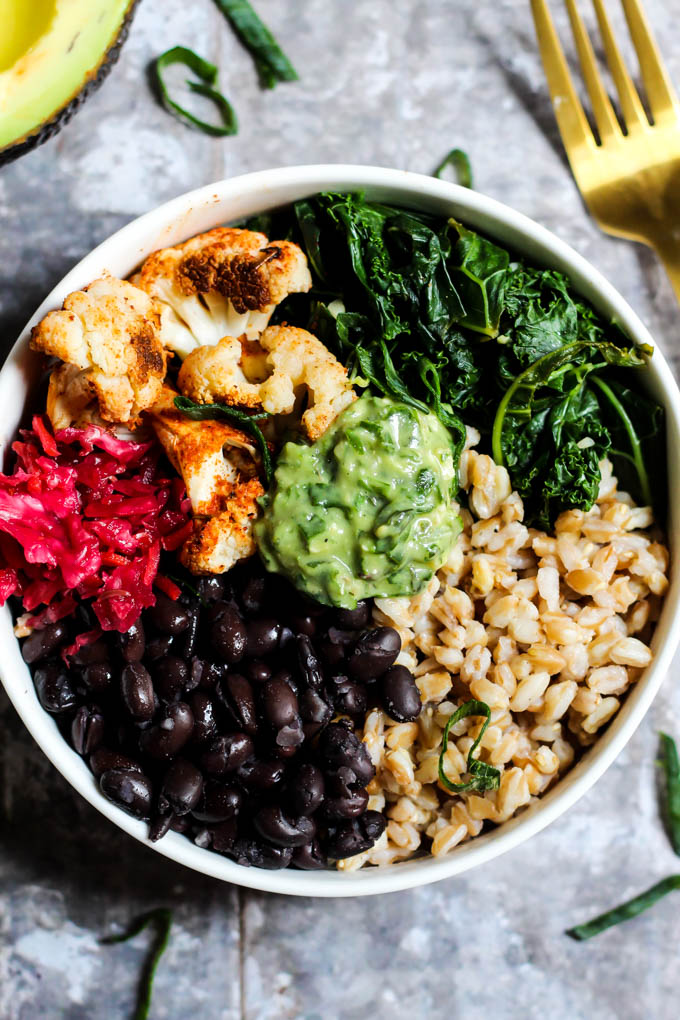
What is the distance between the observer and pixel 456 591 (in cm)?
218

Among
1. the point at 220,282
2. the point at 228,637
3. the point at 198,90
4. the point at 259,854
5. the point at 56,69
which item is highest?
the point at 56,69

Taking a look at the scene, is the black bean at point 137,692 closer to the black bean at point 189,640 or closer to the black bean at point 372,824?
the black bean at point 189,640

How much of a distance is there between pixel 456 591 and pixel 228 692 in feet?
1.99

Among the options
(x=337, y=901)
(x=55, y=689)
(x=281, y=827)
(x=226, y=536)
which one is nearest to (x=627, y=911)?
(x=337, y=901)

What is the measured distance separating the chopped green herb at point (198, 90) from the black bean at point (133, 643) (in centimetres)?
150

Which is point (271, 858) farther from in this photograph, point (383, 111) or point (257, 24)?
point (257, 24)

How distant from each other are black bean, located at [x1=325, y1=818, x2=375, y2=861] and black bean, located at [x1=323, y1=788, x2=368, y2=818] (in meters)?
0.04

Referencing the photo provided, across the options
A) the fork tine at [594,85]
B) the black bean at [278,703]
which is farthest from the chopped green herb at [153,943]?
the fork tine at [594,85]

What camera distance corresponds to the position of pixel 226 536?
2.01m

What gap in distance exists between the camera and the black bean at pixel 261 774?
2.04 m

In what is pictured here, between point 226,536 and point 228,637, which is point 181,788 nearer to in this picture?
point 228,637

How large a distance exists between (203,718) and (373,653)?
0.42 m

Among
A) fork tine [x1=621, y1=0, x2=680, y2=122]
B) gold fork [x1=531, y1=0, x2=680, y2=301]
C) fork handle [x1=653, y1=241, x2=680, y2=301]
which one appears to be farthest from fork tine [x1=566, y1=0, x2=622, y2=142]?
fork handle [x1=653, y1=241, x2=680, y2=301]

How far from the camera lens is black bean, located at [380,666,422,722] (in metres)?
2.09
